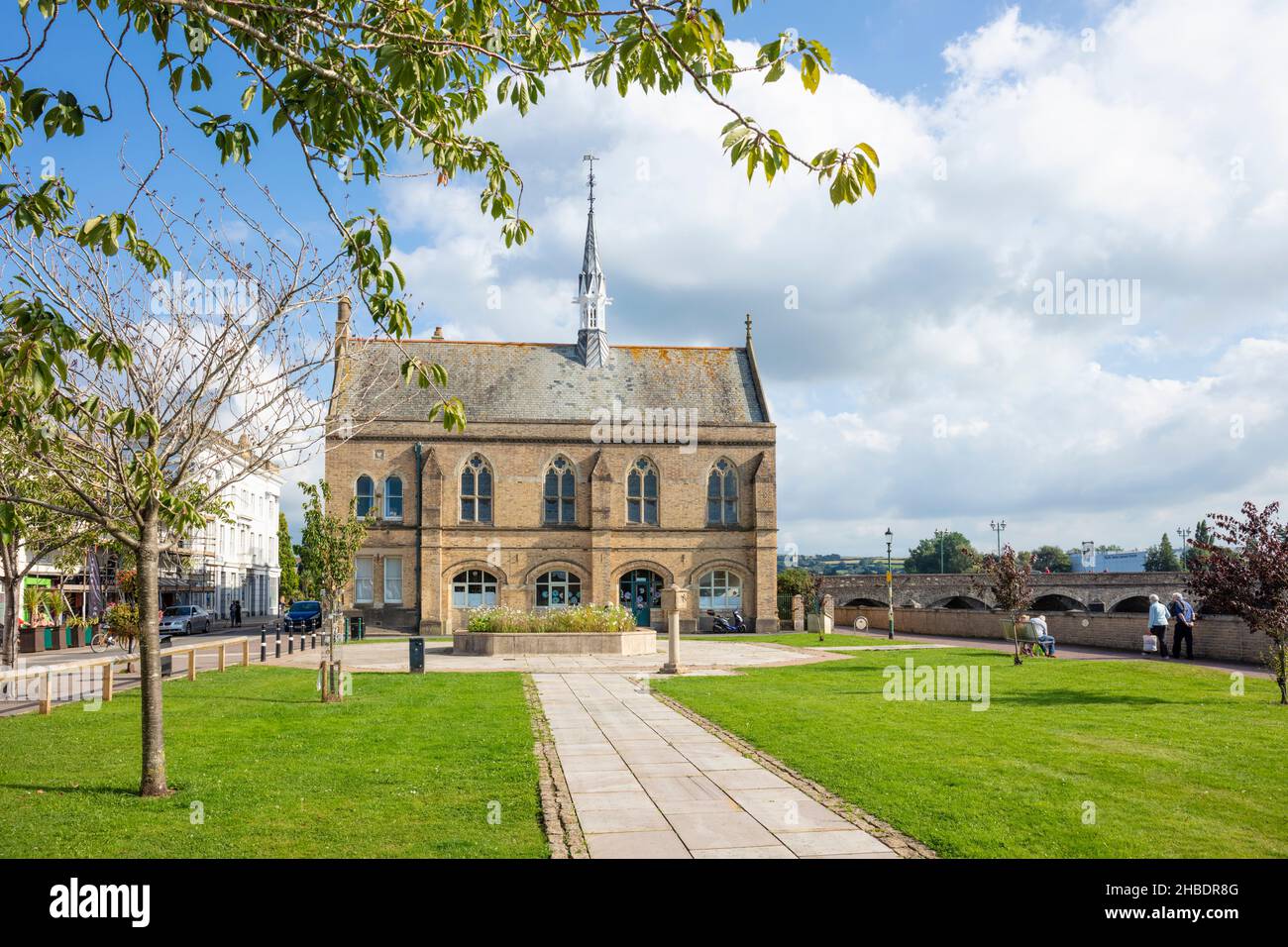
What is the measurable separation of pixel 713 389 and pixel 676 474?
16.1 feet

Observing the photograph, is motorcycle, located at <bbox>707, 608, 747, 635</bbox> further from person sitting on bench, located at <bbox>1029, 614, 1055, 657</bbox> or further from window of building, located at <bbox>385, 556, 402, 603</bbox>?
person sitting on bench, located at <bbox>1029, 614, 1055, 657</bbox>

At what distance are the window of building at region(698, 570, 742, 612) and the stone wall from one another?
290 inches

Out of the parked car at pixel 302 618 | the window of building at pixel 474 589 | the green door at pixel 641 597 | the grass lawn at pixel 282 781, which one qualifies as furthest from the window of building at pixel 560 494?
the grass lawn at pixel 282 781

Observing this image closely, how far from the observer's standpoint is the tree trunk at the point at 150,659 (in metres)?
9.20

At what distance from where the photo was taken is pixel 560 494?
4406cm

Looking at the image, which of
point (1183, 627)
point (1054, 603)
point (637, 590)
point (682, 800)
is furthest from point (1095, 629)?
point (1054, 603)

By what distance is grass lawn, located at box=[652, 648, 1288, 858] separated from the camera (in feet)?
24.2

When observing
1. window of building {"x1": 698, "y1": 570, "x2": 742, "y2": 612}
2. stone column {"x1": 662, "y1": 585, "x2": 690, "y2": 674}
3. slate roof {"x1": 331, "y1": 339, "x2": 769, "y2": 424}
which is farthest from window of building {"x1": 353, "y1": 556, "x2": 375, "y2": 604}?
stone column {"x1": 662, "y1": 585, "x2": 690, "y2": 674}

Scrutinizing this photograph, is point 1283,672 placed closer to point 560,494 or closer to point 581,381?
point 560,494

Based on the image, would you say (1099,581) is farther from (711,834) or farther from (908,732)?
(711,834)

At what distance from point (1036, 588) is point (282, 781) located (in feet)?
205

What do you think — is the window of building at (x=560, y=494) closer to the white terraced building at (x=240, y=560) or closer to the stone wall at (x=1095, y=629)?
the stone wall at (x=1095, y=629)

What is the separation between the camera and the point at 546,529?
43469 millimetres
